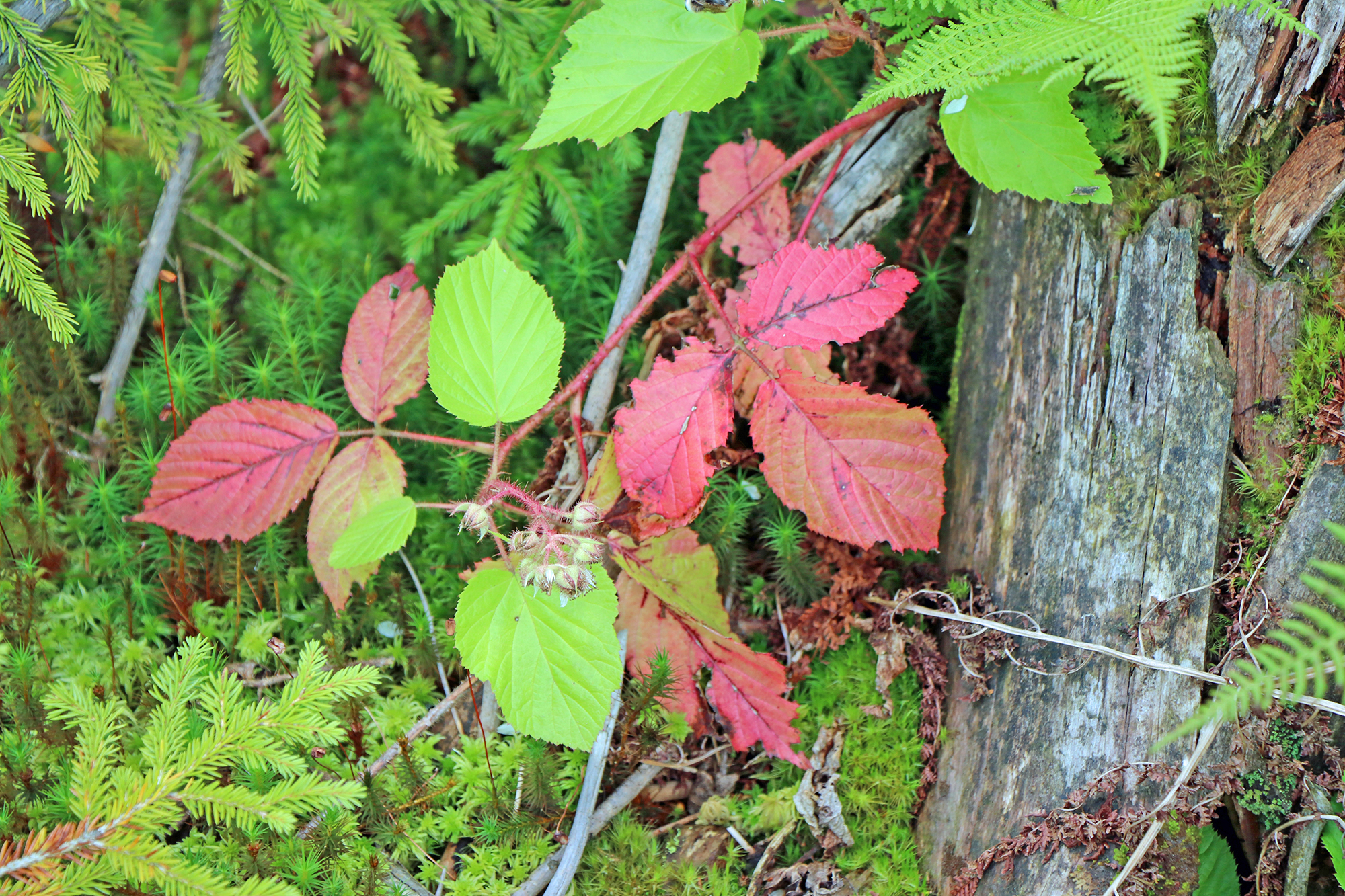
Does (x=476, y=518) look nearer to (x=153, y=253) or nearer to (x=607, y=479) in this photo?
(x=607, y=479)

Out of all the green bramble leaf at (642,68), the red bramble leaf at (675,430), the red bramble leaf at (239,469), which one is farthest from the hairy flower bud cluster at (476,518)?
the green bramble leaf at (642,68)

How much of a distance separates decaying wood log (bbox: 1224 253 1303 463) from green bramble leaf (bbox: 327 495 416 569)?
2.24 meters

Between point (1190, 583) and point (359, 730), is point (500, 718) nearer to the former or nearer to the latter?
point (359, 730)

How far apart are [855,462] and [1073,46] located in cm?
115

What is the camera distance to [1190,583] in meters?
2.25

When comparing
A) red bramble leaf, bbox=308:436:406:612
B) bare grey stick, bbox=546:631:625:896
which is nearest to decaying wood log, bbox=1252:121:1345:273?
bare grey stick, bbox=546:631:625:896

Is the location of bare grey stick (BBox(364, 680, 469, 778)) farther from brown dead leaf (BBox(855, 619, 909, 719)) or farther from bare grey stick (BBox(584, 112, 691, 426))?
brown dead leaf (BBox(855, 619, 909, 719))

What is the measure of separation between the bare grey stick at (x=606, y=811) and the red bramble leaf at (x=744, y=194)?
1.67 m

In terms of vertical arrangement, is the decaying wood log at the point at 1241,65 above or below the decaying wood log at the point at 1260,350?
above

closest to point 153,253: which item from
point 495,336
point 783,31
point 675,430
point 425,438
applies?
point 425,438

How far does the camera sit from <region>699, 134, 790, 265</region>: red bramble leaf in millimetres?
2916

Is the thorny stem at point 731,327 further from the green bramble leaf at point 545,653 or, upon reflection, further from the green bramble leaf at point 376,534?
the green bramble leaf at point 376,534

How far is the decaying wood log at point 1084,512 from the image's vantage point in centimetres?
224

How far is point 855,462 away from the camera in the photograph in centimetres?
250
